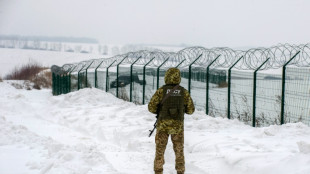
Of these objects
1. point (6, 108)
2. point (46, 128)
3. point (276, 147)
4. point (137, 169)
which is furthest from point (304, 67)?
point (6, 108)

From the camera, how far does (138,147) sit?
32.0 feet

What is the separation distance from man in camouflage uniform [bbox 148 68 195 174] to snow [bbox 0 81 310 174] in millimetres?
799

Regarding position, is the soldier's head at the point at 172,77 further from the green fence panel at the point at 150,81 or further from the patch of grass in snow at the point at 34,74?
the patch of grass in snow at the point at 34,74

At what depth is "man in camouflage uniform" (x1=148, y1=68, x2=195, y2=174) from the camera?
6793 millimetres

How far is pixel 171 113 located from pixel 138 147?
10.4ft

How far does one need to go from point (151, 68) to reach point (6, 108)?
639 centimetres

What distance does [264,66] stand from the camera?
11758mm

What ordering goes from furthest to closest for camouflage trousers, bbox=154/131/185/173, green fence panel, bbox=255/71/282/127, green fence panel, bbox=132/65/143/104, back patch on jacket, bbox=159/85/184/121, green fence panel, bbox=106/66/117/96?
green fence panel, bbox=106/66/117/96
green fence panel, bbox=132/65/143/104
green fence panel, bbox=255/71/282/127
camouflage trousers, bbox=154/131/185/173
back patch on jacket, bbox=159/85/184/121

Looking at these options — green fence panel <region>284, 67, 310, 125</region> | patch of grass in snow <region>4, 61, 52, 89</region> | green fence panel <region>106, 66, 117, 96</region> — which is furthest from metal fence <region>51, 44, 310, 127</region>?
patch of grass in snow <region>4, 61, 52, 89</region>

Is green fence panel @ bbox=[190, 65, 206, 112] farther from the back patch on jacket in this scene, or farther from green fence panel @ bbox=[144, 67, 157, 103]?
the back patch on jacket

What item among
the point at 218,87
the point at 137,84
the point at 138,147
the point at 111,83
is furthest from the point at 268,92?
the point at 111,83

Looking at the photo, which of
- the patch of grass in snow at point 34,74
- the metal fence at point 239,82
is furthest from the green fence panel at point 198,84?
the patch of grass in snow at point 34,74

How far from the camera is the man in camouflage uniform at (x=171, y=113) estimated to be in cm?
679

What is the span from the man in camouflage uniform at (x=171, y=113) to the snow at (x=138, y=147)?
31.5 inches
